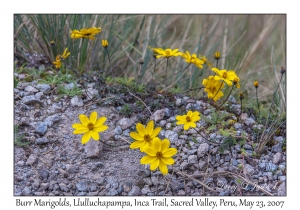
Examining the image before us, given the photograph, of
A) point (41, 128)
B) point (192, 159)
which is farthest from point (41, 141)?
point (192, 159)

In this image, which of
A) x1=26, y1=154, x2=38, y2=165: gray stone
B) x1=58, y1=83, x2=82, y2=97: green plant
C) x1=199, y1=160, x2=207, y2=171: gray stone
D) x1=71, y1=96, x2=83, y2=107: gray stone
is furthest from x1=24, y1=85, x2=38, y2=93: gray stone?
x1=199, y1=160, x2=207, y2=171: gray stone

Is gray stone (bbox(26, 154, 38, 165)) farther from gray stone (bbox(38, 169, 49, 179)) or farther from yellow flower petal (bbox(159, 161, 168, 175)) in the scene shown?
yellow flower petal (bbox(159, 161, 168, 175))

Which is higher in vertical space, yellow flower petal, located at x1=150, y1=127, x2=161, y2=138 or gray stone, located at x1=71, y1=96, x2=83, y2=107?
gray stone, located at x1=71, y1=96, x2=83, y2=107

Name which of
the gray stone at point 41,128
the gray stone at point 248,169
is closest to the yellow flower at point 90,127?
the gray stone at point 41,128

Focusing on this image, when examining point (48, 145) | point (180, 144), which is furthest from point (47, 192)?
point (180, 144)

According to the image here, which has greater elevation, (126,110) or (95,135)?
(126,110)

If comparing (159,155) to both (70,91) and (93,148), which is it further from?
(70,91)
